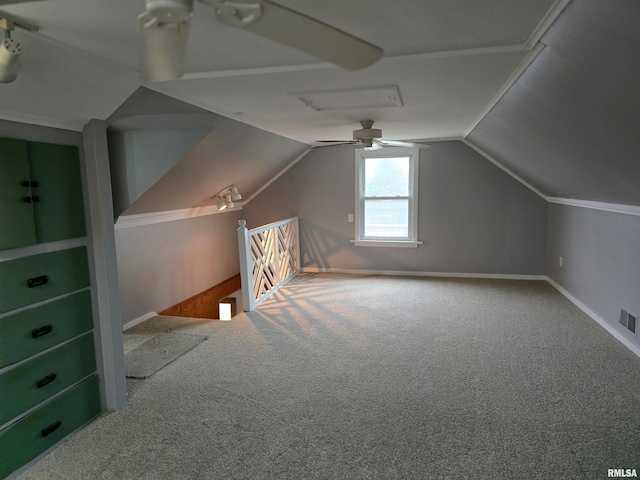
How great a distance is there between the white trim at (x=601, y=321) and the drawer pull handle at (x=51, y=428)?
4195mm

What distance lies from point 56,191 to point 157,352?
1754mm

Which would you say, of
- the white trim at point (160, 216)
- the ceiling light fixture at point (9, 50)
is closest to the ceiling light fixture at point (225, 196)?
the white trim at point (160, 216)

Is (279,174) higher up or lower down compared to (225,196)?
higher up

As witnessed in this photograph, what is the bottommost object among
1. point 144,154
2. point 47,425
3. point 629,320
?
point 47,425

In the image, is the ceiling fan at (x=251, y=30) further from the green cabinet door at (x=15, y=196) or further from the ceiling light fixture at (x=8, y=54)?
the green cabinet door at (x=15, y=196)

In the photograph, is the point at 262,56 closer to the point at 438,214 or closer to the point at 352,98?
the point at 352,98

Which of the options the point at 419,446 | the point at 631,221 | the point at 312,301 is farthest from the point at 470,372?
the point at 312,301

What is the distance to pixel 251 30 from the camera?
998mm

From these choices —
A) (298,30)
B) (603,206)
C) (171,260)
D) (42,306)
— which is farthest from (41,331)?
(603,206)

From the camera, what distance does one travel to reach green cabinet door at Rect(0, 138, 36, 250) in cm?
199

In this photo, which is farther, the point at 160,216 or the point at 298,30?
the point at 160,216

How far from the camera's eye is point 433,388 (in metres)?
2.80

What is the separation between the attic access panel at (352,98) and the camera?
2.72 m

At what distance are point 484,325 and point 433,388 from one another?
145cm
